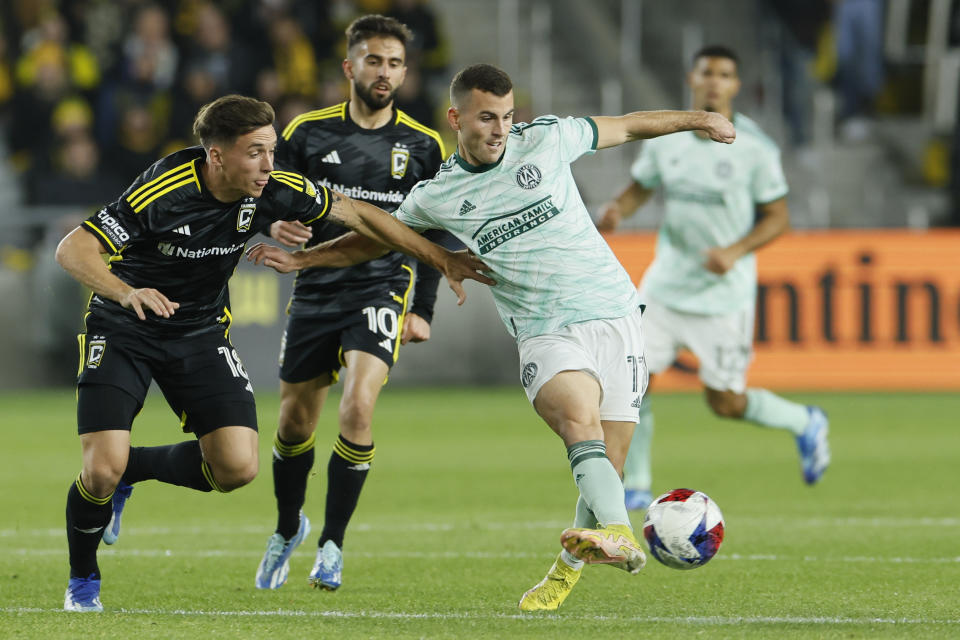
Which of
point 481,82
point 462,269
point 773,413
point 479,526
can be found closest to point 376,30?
point 481,82

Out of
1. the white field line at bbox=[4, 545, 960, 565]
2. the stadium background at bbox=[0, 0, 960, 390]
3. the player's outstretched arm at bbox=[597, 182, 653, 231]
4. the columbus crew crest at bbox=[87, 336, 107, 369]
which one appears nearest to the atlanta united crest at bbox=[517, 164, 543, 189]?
the columbus crew crest at bbox=[87, 336, 107, 369]

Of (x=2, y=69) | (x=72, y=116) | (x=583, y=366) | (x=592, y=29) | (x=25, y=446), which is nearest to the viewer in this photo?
(x=583, y=366)

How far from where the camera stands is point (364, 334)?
6.99 m

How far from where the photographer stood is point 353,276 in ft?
23.4

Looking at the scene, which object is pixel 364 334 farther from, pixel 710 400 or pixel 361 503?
pixel 710 400

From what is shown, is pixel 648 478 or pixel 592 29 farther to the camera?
pixel 592 29

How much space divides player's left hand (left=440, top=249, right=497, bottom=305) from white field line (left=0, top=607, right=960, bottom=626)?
1.21 meters

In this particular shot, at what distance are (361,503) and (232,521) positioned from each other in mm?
929

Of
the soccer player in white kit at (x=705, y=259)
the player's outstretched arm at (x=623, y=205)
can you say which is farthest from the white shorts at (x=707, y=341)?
the player's outstretched arm at (x=623, y=205)

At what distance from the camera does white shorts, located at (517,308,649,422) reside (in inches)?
231

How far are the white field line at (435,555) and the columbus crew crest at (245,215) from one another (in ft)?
6.56

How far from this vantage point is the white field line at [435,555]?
7.07m

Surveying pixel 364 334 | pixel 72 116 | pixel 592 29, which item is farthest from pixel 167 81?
pixel 364 334

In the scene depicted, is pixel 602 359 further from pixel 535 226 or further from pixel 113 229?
pixel 113 229
